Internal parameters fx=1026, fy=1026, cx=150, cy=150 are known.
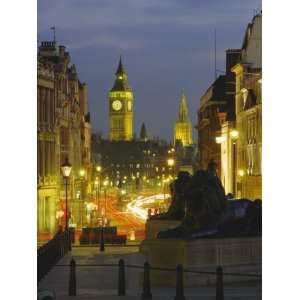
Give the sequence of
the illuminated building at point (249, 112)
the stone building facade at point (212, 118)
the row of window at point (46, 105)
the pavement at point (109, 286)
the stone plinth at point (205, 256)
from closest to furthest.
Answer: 1. the pavement at point (109, 286)
2. the stone plinth at point (205, 256)
3. the illuminated building at point (249, 112)
4. the row of window at point (46, 105)
5. the stone building facade at point (212, 118)

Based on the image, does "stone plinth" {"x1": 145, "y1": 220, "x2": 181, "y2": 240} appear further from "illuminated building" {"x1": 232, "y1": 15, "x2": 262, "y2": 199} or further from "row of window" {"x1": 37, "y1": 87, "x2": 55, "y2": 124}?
"row of window" {"x1": 37, "y1": 87, "x2": 55, "y2": 124}

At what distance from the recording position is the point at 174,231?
729 inches

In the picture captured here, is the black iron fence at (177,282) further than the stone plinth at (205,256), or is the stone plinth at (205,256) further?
the stone plinth at (205,256)

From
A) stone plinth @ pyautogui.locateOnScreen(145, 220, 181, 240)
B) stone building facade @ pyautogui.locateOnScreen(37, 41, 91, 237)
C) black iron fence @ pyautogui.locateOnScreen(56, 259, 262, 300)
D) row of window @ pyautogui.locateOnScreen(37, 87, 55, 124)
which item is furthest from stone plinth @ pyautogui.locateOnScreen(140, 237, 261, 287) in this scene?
row of window @ pyautogui.locateOnScreen(37, 87, 55, 124)

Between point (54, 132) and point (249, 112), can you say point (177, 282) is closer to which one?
point (249, 112)

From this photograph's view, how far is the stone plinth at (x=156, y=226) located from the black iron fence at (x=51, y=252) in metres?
2.24

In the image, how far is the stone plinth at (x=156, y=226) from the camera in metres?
24.2

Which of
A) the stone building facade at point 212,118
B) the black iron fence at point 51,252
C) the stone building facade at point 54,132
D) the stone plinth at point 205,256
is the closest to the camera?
the stone plinth at point 205,256

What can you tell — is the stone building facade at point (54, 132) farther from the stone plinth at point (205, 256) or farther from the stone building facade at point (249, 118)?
the stone plinth at point (205, 256)

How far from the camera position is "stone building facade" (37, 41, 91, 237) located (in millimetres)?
56406

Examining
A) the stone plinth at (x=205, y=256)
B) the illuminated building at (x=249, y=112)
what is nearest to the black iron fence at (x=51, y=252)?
the stone plinth at (x=205, y=256)

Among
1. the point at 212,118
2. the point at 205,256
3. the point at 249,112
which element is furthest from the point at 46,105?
the point at 205,256
